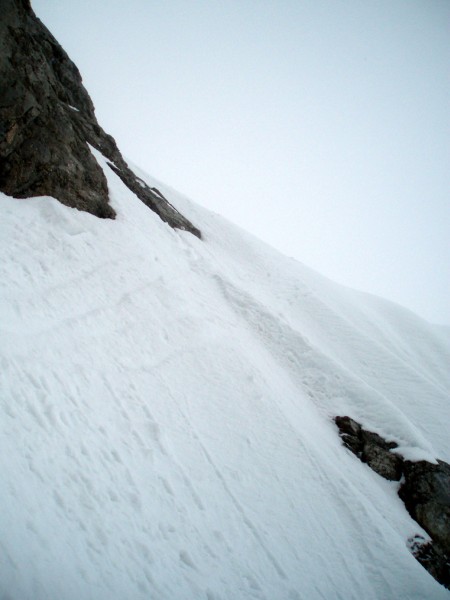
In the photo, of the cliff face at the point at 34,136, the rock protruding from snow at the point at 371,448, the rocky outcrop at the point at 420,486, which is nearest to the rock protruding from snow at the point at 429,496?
the rocky outcrop at the point at 420,486

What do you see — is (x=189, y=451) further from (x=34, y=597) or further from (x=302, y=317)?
(x=302, y=317)

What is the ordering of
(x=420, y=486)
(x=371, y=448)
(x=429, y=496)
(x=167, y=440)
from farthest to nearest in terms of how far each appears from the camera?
1. (x=371, y=448)
2. (x=420, y=486)
3. (x=429, y=496)
4. (x=167, y=440)

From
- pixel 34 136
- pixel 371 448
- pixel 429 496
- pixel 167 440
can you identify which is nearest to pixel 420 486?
pixel 429 496

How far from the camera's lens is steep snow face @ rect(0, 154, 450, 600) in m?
3.88

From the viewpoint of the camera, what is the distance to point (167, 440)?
19.8 feet

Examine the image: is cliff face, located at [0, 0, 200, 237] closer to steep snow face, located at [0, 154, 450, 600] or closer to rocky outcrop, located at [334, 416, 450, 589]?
steep snow face, located at [0, 154, 450, 600]

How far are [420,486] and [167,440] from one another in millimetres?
7855

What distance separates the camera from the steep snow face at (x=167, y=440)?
12.7 feet

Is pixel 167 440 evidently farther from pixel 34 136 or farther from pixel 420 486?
pixel 34 136

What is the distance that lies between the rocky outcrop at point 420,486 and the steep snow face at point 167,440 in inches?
13.2

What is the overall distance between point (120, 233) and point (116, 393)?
7503 mm

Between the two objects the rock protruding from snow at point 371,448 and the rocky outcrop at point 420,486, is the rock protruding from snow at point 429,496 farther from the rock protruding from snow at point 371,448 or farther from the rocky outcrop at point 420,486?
the rock protruding from snow at point 371,448

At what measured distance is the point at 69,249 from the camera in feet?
30.1

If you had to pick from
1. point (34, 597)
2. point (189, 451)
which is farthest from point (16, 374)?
point (189, 451)
